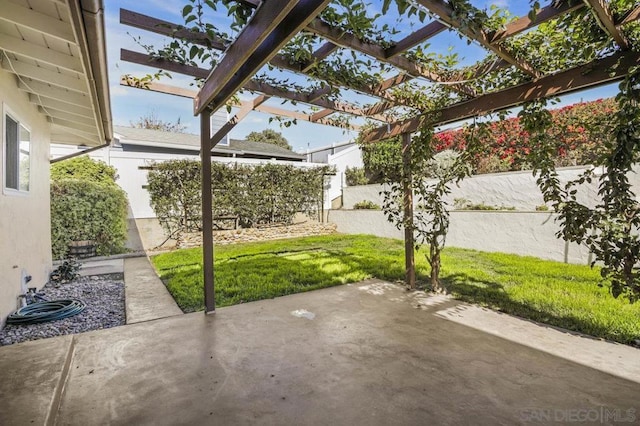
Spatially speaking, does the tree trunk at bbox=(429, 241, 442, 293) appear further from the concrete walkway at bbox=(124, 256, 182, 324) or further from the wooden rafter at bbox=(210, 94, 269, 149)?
the concrete walkway at bbox=(124, 256, 182, 324)

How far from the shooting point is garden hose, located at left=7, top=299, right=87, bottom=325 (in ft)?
12.8

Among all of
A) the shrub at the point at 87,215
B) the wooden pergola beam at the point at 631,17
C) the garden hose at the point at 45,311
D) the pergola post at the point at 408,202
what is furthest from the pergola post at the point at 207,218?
the shrub at the point at 87,215

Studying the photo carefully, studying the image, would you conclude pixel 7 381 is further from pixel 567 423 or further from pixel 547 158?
pixel 547 158

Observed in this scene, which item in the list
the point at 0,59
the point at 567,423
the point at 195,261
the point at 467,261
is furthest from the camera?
the point at 195,261

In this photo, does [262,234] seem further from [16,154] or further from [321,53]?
[321,53]

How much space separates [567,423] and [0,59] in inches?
243

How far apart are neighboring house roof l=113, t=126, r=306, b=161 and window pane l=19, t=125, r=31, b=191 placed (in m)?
10.0

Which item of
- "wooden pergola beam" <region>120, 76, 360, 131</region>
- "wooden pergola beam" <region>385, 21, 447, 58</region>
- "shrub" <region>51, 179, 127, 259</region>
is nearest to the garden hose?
"wooden pergola beam" <region>120, 76, 360, 131</region>

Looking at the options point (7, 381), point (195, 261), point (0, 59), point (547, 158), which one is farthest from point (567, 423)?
point (195, 261)

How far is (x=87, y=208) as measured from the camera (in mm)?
8094

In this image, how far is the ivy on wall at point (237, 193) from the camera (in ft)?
33.0

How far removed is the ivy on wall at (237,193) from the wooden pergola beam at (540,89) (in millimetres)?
7218

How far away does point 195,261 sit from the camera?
771 centimetres

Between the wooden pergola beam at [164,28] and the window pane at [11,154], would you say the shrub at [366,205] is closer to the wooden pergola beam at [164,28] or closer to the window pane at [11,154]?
the wooden pergola beam at [164,28]
